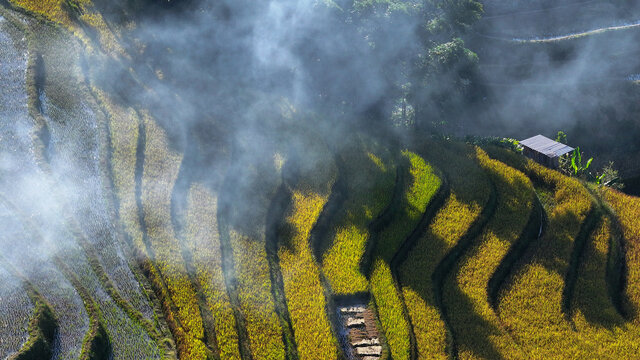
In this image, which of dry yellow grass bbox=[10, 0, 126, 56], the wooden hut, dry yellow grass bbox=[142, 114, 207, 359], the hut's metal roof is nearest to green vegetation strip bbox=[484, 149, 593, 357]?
the wooden hut

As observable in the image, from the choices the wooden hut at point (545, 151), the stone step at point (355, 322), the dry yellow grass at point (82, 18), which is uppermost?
the dry yellow grass at point (82, 18)

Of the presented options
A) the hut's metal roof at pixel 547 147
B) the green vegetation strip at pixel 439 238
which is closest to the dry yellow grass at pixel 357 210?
the green vegetation strip at pixel 439 238

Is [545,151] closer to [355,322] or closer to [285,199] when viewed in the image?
[285,199]

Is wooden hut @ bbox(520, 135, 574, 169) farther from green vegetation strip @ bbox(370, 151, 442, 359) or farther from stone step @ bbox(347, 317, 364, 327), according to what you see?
stone step @ bbox(347, 317, 364, 327)

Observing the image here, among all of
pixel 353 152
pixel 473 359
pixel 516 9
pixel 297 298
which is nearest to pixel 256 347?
pixel 297 298

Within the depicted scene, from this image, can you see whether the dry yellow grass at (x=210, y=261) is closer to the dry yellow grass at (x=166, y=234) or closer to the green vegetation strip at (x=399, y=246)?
the dry yellow grass at (x=166, y=234)

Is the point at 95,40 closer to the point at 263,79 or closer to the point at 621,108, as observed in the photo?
the point at 263,79

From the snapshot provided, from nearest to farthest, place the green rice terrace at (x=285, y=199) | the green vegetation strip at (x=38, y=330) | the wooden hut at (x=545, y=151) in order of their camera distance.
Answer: the green vegetation strip at (x=38, y=330) → the green rice terrace at (x=285, y=199) → the wooden hut at (x=545, y=151)
